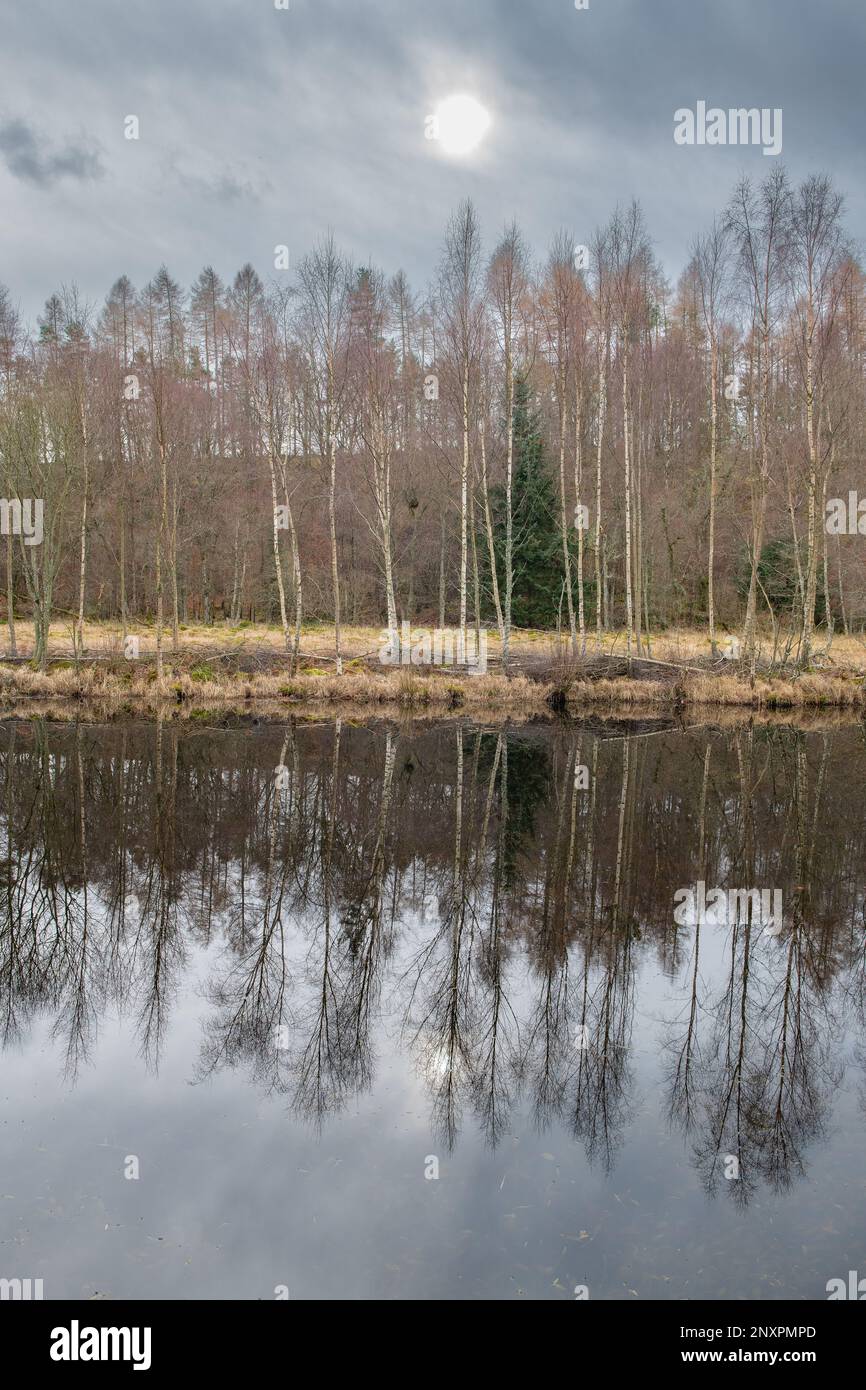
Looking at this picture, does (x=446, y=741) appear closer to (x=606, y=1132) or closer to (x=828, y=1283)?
(x=606, y=1132)

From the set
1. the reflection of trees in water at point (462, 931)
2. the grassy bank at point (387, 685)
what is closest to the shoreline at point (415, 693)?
the grassy bank at point (387, 685)

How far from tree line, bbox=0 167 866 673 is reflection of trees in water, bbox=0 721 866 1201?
1158cm

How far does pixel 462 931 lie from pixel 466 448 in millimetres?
18407

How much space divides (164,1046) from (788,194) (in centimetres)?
2707

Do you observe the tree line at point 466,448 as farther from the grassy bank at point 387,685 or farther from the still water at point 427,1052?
the still water at point 427,1052

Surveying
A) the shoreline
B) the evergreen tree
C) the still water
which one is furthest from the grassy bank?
the still water

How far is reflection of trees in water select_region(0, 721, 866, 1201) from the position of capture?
6.46 meters

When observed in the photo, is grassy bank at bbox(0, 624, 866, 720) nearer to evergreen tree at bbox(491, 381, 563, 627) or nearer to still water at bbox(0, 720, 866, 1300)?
evergreen tree at bbox(491, 381, 563, 627)

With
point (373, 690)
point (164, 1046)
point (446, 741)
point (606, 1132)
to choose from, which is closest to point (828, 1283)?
point (606, 1132)

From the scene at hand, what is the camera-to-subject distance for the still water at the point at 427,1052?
4758 millimetres

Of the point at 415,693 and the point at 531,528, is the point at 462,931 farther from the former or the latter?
the point at 531,528

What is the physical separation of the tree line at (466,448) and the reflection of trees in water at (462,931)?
11581 millimetres

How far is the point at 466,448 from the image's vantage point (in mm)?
25031

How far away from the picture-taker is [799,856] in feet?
38.4
